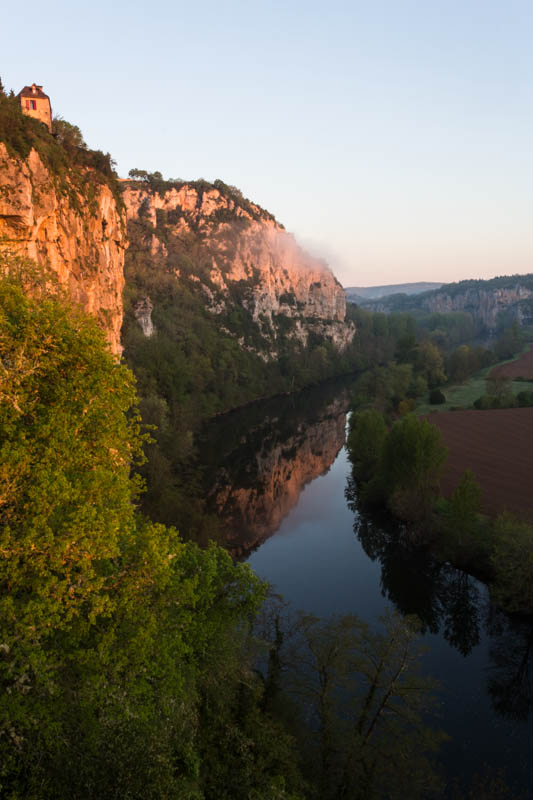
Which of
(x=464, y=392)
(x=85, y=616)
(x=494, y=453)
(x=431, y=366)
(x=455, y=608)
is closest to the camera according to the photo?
(x=85, y=616)

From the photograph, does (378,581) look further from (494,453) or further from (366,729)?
(494,453)

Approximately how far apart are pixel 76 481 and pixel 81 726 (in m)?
4.64

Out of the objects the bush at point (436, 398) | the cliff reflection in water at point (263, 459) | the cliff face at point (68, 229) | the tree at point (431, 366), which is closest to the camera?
the cliff face at point (68, 229)

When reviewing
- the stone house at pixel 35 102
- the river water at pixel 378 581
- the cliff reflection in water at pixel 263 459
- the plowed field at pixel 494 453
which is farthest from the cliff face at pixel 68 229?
the plowed field at pixel 494 453

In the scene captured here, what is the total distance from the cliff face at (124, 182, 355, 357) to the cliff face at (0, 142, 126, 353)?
254ft

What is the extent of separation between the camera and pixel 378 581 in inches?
1179

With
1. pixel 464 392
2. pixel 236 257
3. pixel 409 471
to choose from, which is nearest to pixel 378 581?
pixel 409 471

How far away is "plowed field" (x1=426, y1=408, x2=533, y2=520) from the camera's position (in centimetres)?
3678

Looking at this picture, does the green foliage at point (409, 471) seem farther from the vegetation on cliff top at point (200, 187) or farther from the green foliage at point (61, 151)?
the vegetation on cliff top at point (200, 187)

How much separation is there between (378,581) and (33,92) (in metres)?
39.9

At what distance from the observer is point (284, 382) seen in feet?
349

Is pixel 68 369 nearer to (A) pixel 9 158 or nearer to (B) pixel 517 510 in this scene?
(A) pixel 9 158

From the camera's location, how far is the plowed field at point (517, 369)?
320ft

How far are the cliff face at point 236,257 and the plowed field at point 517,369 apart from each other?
181 ft
